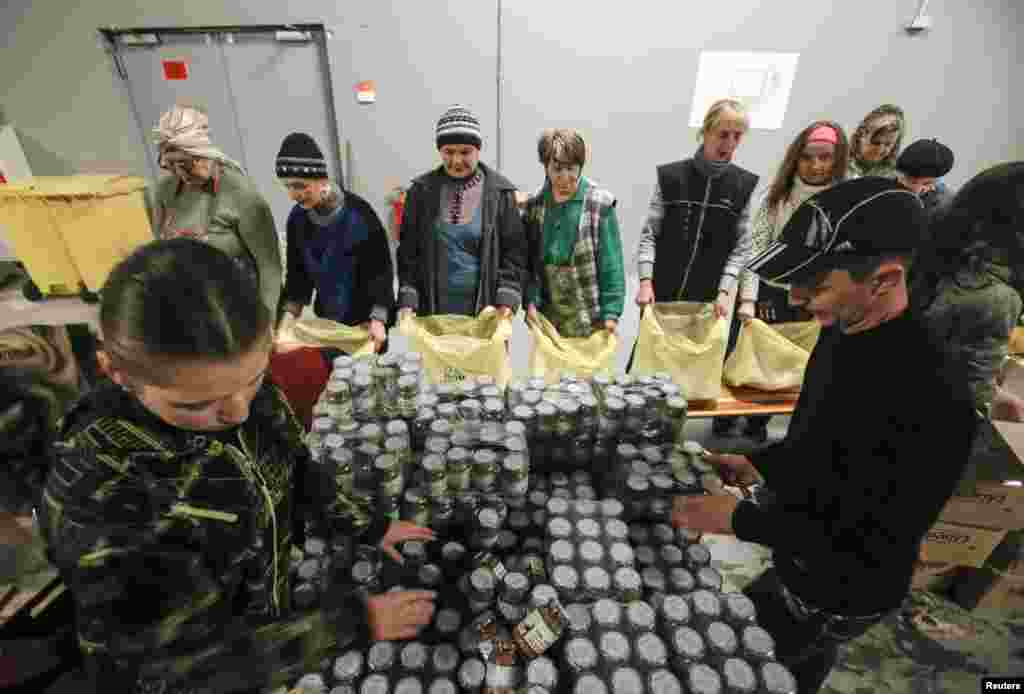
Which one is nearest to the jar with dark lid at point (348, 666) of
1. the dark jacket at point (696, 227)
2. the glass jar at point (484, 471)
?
the glass jar at point (484, 471)

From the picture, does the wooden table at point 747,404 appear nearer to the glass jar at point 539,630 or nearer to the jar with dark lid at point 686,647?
the jar with dark lid at point 686,647

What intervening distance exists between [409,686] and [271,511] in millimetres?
484

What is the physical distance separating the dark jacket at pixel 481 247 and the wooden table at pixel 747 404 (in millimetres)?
1021

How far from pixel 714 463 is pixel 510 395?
68 centimetres

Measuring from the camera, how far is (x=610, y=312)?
97.0 inches

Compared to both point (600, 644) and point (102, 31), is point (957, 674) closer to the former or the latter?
point (600, 644)

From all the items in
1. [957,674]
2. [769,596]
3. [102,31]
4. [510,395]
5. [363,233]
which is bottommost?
[957,674]

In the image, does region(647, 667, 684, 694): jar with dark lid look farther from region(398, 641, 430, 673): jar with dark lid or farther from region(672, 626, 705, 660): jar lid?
region(398, 641, 430, 673): jar with dark lid

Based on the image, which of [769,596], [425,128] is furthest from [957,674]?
[425,128]

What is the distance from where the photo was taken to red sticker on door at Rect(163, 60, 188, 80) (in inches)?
170

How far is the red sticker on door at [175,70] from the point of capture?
4320 mm

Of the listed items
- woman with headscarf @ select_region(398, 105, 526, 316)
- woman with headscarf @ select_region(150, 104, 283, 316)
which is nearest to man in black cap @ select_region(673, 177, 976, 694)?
woman with headscarf @ select_region(398, 105, 526, 316)

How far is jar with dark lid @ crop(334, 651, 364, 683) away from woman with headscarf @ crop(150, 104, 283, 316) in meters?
1.76

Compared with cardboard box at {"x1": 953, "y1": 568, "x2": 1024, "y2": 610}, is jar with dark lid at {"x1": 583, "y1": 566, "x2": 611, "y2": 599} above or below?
above
